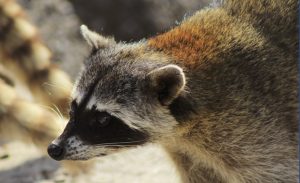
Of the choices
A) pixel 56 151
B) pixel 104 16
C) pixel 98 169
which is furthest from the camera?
pixel 104 16

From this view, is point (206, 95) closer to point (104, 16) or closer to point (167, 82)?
point (167, 82)

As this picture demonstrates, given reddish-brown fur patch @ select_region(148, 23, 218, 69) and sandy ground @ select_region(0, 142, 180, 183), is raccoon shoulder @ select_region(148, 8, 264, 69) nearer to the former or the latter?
reddish-brown fur patch @ select_region(148, 23, 218, 69)

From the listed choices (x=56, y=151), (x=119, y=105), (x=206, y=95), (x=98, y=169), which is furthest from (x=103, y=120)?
(x=98, y=169)

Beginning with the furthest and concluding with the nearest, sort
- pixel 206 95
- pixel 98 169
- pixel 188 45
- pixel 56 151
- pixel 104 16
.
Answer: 1. pixel 104 16
2. pixel 98 169
3. pixel 188 45
4. pixel 206 95
5. pixel 56 151

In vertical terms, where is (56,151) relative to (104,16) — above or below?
below

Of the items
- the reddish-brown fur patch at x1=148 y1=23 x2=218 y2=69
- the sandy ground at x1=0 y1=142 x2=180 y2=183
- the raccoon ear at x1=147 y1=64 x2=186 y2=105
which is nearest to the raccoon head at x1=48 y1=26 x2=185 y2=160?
the raccoon ear at x1=147 y1=64 x2=186 y2=105

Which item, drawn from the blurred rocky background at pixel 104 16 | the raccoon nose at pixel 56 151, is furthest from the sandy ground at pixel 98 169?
the blurred rocky background at pixel 104 16

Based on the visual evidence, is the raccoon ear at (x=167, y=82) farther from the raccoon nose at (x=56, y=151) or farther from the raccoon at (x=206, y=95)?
the raccoon nose at (x=56, y=151)

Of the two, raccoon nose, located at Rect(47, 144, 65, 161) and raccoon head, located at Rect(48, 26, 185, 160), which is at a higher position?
raccoon head, located at Rect(48, 26, 185, 160)
